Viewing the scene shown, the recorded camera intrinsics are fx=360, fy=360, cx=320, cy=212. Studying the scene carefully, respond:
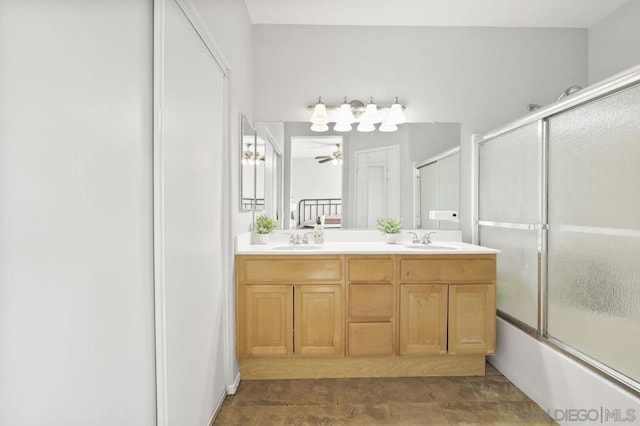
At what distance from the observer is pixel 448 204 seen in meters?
2.81

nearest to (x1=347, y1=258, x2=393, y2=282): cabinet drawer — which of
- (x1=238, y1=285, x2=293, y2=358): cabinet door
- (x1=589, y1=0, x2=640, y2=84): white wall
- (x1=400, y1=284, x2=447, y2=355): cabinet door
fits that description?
(x1=400, y1=284, x2=447, y2=355): cabinet door

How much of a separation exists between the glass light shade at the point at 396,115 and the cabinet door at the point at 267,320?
58.8 inches

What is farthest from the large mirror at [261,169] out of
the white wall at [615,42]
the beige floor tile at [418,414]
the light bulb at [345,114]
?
the white wall at [615,42]

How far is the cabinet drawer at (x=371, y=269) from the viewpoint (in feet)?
7.45

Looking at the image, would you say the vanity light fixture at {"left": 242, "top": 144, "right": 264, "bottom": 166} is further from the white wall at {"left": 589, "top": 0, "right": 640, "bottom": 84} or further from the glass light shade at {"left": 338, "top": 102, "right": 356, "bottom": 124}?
the white wall at {"left": 589, "top": 0, "right": 640, "bottom": 84}

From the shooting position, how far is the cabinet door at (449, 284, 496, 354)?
2.29 metres

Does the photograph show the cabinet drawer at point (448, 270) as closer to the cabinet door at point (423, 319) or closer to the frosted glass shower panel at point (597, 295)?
the cabinet door at point (423, 319)

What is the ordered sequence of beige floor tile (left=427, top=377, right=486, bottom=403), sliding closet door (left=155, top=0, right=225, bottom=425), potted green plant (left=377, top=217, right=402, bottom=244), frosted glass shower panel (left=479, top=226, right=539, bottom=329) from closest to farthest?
sliding closet door (left=155, top=0, right=225, bottom=425), beige floor tile (left=427, top=377, right=486, bottom=403), frosted glass shower panel (left=479, top=226, right=539, bottom=329), potted green plant (left=377, top=217, right=402, bottom=244)

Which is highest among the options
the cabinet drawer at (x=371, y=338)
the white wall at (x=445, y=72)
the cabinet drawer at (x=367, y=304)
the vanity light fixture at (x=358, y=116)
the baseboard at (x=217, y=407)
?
the white wall at (x=445, y=72)

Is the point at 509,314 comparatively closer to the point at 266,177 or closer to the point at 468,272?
the point at 468,272

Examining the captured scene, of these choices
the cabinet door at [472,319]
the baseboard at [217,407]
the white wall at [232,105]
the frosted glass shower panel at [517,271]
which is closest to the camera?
the baseboard at [217,407]

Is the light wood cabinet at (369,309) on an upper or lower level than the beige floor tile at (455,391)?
upper

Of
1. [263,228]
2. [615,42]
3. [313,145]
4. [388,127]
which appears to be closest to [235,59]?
[313,145]

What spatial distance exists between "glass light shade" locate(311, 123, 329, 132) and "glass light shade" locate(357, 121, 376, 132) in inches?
10.3
